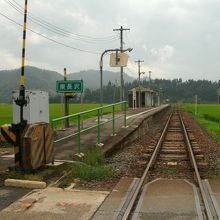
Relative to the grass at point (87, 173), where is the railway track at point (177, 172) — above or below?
below

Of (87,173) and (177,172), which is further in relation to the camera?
(177,172)

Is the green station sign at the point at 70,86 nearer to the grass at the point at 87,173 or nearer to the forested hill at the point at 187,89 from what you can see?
the grass at the point at 87,173

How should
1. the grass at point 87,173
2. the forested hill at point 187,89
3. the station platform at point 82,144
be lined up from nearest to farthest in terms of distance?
the grass at point 87,173, the station platform at point 82,144, the forested hill at point 187,89

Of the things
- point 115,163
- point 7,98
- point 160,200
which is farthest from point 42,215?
point 7,98

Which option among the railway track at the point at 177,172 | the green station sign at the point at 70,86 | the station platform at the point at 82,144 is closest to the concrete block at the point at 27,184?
the station platform at the point at 82,144

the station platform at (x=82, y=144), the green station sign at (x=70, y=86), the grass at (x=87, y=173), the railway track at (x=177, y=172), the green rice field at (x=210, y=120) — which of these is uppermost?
the green station sign at (x=70, y=86)

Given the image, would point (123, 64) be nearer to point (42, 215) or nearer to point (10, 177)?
point (10, 177)

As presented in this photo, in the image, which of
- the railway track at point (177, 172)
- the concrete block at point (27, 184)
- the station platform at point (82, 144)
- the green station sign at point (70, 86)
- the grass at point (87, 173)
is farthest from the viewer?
the green station sign at point (70, 86)

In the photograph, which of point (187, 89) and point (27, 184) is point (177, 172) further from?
point (187, 89)

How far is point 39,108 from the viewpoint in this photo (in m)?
13.1

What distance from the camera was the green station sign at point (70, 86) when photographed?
16.1 meters

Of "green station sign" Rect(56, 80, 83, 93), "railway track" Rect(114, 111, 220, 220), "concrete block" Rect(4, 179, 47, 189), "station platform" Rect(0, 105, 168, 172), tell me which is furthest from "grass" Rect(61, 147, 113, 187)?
"green station sign" Rect(56, 80, 83, 93)

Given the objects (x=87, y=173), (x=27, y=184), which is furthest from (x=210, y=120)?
(x=27, y=184)

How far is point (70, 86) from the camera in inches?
644
